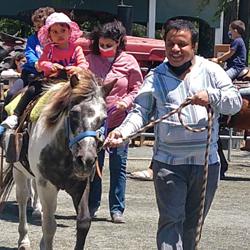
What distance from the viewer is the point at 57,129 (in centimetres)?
653

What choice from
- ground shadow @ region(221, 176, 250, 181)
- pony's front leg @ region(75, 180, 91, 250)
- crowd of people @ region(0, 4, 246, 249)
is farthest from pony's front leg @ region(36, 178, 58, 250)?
ground shadow @ region(221, 176, 250, 181)

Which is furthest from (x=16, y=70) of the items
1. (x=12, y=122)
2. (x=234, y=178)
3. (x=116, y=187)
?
(x=12, y=122)

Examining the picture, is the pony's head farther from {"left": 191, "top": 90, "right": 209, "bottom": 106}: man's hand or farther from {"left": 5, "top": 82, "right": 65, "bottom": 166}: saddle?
{"left": 191, "top": 90, "right": 209, "bottom": 106}: man's hand

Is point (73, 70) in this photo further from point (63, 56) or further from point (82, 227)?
point (82, 227)

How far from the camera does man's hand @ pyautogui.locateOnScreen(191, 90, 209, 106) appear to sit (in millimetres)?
5062

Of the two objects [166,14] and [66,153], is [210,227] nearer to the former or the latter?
[66,153]

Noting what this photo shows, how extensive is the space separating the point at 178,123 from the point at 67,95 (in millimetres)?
1339

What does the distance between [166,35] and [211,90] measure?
0.47m

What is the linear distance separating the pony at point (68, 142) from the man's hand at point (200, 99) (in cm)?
106

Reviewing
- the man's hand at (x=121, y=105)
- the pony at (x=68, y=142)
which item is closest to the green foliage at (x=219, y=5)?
the man's hand at (x=121, y=105)

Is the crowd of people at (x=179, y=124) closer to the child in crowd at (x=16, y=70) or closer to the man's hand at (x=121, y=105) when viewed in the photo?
the man's hand at (x=121, y=105)

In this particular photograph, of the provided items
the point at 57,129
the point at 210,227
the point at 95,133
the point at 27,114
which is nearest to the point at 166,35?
the point at 95,133

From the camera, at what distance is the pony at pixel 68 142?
6020 millimetres

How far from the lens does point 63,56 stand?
7312 mm
